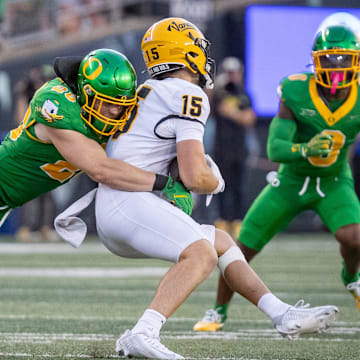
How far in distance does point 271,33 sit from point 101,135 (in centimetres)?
A: 1030

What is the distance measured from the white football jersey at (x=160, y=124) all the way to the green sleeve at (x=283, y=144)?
1.08m

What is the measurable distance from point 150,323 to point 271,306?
653mm

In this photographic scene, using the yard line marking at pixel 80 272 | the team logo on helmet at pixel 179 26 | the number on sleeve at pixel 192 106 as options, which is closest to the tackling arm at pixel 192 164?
the number on sleeve at pixel 192 106

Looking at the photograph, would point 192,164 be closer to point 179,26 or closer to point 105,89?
point 105,89

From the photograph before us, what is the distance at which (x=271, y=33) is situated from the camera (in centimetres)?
1410

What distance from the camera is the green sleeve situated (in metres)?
4.97

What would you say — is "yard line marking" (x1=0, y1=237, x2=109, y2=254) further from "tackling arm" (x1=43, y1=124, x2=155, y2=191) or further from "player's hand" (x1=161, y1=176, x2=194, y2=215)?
"player's hand" (x1=161, y1=176, x2=194, y2=215)

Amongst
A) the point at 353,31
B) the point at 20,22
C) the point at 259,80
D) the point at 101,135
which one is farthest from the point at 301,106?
the point at 20,22

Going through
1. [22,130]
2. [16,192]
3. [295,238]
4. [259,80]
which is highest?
[22,130]

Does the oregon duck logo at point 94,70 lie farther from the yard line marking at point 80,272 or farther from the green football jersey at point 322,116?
the yard line marking at point 80,272

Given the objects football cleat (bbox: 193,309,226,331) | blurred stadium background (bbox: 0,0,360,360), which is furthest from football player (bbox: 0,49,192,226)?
football cleat (bbox: 193,309,226,331)

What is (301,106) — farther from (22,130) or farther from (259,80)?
(259,80)

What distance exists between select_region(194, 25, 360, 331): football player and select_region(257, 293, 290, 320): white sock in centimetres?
102

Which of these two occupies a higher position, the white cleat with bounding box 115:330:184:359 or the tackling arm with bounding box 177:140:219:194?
the tackling arm with bounding box 177:140:219:194
